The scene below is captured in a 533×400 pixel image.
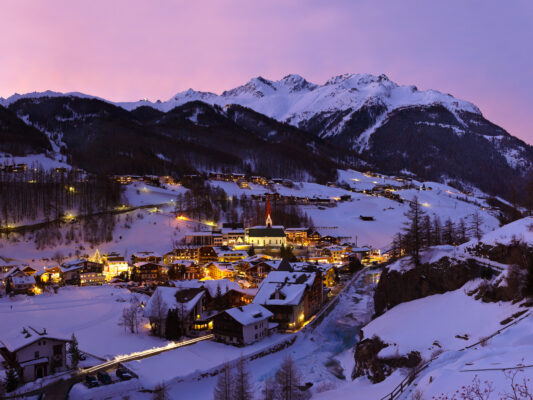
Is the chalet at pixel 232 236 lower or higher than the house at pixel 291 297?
higher

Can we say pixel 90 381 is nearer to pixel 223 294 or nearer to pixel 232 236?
pixel 223 294

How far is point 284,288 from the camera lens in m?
42.8

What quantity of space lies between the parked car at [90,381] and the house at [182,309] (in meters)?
11.4

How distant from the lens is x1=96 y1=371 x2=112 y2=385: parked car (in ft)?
77.5

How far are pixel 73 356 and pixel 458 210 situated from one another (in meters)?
140

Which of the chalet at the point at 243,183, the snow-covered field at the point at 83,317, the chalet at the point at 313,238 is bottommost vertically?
the snow-covered field at the point at 83,317

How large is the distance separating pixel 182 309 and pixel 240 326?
653cm

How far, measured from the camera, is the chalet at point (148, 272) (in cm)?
6169

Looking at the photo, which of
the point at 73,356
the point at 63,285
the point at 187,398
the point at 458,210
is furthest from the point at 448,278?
the point at 458,210

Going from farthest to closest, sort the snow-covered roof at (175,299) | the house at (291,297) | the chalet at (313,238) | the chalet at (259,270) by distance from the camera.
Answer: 1. the chalet at (313,238)
2. the chalet at (259,270)
3. the house at (291,297)
4. the snow-covered roof at (175,299)

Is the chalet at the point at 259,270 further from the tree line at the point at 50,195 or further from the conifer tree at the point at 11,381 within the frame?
the tree line at the point at 50,195

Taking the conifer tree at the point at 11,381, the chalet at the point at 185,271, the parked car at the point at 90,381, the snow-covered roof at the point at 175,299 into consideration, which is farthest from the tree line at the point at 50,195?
the parked car at the point at 90,381

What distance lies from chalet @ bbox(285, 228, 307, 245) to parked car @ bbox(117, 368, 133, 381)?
69.6 metres

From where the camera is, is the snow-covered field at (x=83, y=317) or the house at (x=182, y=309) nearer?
the snow-covered field at (x=83, y=317)
